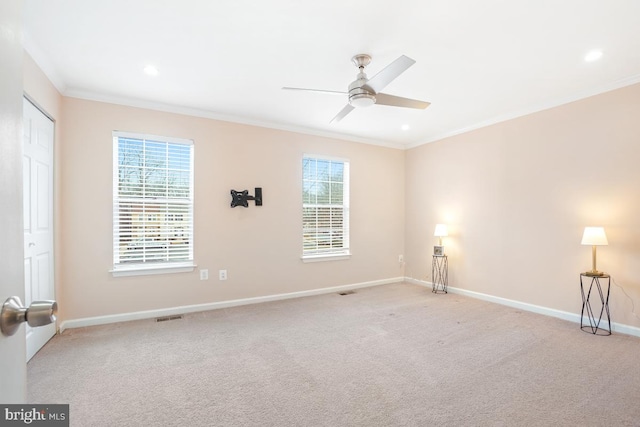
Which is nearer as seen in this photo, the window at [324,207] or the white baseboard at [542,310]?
the white baseboard at [542,310]

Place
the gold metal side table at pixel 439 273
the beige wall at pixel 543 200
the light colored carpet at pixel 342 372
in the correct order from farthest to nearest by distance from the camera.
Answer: the gold metal side table at pixel 439 273 → the beige wall at pixel 543 200 → the light colored carpet at pixel 342 372

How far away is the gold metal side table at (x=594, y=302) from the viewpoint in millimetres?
3248

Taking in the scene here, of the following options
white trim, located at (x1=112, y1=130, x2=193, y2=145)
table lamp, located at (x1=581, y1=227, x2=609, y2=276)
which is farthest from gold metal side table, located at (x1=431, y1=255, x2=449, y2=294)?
white trim, located at (x1=112, y1=130, x2=193, y2=145)

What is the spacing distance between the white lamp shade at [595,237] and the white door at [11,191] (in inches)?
164

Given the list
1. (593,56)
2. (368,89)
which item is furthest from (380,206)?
(593,56)

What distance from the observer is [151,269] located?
3709mm

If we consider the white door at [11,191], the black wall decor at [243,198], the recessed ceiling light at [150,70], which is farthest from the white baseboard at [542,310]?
the recessed ceiling light at [150,70]

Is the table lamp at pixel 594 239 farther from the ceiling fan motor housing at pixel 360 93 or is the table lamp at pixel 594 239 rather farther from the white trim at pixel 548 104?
the ceiling fan motor housing at pixel 360 93

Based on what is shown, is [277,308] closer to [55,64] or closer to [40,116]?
[40,116]

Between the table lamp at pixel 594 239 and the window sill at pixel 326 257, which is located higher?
the table lamp at pixel 594 239

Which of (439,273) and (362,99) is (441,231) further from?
(362,99)

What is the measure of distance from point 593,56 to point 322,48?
2345mm

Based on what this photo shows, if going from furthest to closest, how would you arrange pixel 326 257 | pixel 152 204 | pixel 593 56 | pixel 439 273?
pixel 439 273
pixel 326 257
pixel 152 204
pixel 593 56

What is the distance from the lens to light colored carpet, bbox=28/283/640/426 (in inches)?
75.1
